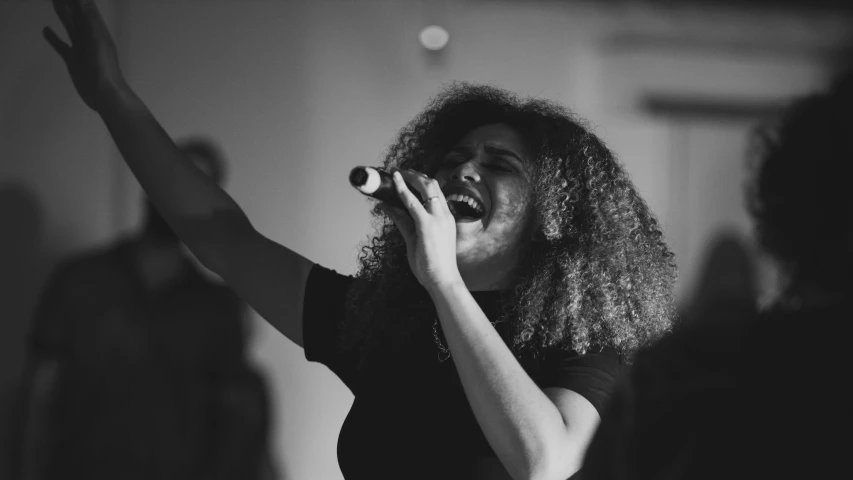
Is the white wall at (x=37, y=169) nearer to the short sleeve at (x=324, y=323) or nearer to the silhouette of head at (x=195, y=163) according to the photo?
the silhouette of head at (x=195, y=163)

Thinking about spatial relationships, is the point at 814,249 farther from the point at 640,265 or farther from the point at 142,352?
the point at 142,352

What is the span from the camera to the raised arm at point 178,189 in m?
1.16

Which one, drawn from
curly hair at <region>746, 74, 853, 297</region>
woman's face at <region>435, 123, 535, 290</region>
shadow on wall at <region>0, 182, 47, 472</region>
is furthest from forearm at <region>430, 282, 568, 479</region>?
shadow on wall at <region>0, 182, 47, 472</region>

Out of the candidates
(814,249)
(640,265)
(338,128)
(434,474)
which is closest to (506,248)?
(640,265)

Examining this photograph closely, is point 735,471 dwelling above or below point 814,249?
below

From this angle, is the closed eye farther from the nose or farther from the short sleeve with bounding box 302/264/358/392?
the short sleeve with bounding box 302/264/358/392

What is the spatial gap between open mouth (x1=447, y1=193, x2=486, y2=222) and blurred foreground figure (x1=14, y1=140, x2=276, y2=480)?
19.8 inches

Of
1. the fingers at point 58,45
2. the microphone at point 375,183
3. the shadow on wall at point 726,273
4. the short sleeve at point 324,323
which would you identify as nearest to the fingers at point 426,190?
the microphone at point 375,183

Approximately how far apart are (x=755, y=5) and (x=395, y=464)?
1155mm

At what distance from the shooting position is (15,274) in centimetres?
129

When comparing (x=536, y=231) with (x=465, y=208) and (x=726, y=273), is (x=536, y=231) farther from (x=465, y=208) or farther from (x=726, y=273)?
(x=726, y=273)

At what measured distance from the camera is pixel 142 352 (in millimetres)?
1326

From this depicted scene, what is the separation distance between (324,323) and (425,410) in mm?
236

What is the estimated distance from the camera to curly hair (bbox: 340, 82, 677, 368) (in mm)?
1062
